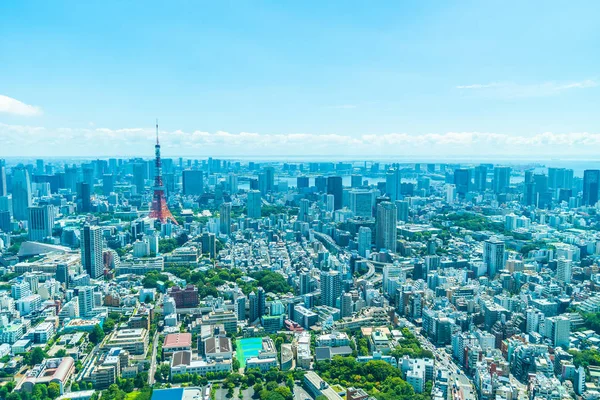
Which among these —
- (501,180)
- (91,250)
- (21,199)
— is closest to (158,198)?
(21,199)

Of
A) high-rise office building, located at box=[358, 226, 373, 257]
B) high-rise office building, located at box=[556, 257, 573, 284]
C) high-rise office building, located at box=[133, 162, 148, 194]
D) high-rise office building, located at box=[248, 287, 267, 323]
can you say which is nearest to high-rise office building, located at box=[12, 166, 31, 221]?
high-rise office building, located at box=[133, 162, 148, 194]

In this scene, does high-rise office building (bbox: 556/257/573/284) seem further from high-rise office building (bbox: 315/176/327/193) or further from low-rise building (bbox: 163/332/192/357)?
high-rise office building (bbox: 315/176/327/193)

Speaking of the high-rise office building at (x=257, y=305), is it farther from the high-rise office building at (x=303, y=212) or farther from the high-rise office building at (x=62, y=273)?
the high-rise office building at (x=303, y=212)

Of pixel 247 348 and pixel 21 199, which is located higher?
pixel 21 199

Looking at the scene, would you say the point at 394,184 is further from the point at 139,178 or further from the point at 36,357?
the point at 36,357

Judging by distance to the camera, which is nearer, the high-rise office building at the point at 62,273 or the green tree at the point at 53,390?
the green tree at the point at 53,390

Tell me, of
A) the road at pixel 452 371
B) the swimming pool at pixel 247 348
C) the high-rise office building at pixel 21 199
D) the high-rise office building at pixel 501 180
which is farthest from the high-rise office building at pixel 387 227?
the high-rise office building at pixel 501 180
